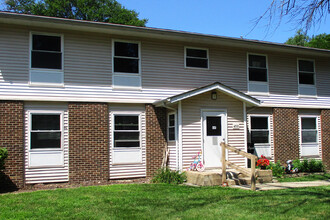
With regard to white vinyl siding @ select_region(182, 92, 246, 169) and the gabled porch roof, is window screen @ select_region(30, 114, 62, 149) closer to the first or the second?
the gabled porch roof

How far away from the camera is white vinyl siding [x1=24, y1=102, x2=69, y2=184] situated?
11602mm

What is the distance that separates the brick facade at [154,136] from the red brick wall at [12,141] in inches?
171

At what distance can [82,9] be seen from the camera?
33.7 metres

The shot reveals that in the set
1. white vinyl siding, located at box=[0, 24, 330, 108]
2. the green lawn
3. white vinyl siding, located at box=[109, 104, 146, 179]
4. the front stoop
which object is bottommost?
the green lawn

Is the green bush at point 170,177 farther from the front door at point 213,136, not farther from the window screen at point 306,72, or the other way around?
the window screen at point 306,72

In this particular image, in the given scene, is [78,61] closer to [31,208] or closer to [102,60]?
[102,60]

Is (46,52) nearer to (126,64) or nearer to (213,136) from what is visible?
(126,64)

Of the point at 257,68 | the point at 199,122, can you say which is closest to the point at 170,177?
the point at 199,122

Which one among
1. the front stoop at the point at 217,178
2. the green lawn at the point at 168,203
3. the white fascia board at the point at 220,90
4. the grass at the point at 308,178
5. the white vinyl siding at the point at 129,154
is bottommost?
the grass at the point at 308,178

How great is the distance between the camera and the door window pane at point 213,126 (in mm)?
12984

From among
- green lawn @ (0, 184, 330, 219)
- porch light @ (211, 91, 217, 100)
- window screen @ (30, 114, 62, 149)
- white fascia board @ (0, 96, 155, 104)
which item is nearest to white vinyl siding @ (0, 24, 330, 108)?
white fascia board @ (0, 96, 155, 104)

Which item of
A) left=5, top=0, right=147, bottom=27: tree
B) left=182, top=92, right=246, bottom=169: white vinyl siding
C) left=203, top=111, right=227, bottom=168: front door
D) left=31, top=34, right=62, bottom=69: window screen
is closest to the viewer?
left=31, top=34, right=62, bottom=69: window screen

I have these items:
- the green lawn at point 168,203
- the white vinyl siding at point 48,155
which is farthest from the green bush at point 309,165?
the white vinyl siding at point 48,155

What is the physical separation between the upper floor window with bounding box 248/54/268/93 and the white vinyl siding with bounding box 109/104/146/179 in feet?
16.6
